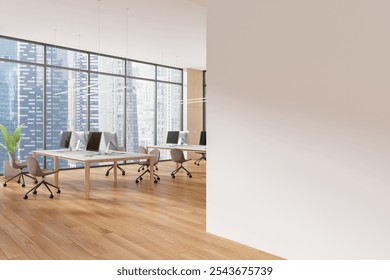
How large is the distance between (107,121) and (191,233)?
278 inches

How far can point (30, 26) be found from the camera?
6.95 meters

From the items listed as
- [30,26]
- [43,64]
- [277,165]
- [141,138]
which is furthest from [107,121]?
[277,165]

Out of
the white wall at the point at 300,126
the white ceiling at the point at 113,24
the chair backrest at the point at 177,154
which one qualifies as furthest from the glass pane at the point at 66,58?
the white wall at the point at 300,126

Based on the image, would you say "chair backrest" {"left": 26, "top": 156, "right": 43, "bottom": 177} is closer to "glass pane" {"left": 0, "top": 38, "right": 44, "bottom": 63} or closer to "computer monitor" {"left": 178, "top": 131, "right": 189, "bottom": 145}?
"glass pane" {"left": 0, "top": 38, "right": 44, "bottom": 63}

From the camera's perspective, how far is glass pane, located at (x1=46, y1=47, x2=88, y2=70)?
8523 mm

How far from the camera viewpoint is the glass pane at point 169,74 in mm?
11228

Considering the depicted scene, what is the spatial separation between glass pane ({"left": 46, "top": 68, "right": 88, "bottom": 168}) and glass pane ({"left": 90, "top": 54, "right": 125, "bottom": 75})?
457 mm

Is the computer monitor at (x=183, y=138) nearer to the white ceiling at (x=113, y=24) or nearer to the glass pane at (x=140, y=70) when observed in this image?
the white ceiling at (x=113, y=24)

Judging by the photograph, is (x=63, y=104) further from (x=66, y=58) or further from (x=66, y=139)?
(x=66, y=139)

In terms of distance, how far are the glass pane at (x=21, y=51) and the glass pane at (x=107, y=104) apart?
156 cm

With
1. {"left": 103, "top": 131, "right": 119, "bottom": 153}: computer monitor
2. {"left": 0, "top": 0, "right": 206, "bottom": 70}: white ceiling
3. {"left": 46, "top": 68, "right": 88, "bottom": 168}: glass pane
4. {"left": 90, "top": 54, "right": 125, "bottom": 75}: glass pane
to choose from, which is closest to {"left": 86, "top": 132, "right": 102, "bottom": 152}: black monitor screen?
{"left": 103, "top": 131, "right": 119, "bottom": 153}: computer monitor

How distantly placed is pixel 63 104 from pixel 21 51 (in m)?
1.68

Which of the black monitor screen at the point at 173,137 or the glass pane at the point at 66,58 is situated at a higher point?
the glass pane at the point at 66,58

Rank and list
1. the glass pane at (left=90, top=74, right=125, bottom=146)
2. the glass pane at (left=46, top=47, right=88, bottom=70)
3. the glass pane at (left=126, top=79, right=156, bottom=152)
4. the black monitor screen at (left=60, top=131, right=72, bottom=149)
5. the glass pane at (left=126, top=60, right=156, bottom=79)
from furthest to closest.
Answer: the glass pane at (left=126, top=79, right=156, bottom=152)
the glass pane at (left=126, top=60, right=156, bottom=79)
the glass pane at (left=90, top=74, right=125, bottom=146)
the glass pane at (left=46, top=47, right=88, bottom=70)
the black monitor screen at (left=60, top=131, right=72, bottom=149)
